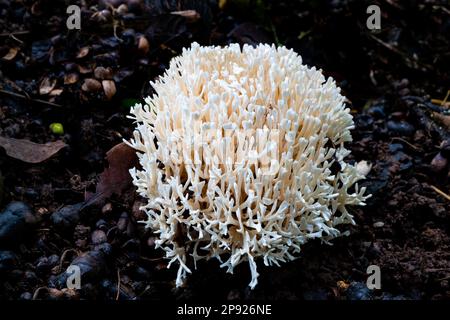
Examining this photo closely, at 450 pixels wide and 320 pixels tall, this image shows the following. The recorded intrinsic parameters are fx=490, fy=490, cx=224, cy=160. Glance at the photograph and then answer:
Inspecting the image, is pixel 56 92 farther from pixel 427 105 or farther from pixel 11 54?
pixel 427 105

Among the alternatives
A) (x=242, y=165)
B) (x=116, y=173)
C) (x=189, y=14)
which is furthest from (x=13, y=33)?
(x=242, y=165)

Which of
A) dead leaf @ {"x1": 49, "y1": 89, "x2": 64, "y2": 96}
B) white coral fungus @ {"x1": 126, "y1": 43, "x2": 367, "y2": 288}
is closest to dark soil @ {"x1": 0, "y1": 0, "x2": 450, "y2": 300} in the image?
dead leaf @ {"x1": 49, "y1": 89, "x2": 64, "y2": 96}

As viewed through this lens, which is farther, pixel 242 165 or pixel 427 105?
pixel 427 105

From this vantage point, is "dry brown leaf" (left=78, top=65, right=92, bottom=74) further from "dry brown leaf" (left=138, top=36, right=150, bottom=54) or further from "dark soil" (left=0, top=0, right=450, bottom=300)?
"dry brown leaf" (left=138, top=36, right=150, bottom=54)

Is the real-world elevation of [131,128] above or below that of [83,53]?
below

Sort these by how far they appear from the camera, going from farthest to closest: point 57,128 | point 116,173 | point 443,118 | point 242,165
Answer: point 443,118 → point 57,128 → point 116,173 → point 242,165
